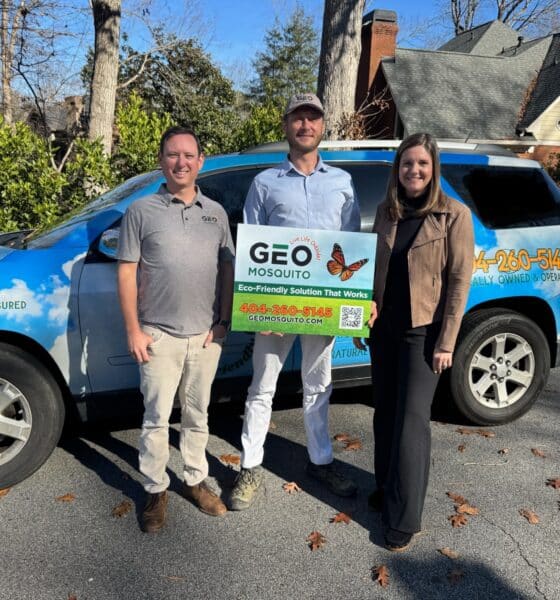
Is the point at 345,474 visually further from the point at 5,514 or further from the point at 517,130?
the point at 517,130

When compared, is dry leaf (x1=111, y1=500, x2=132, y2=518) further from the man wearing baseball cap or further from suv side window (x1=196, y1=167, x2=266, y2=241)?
suv side window (x1=196, y1=167, x2=266, y2=241)

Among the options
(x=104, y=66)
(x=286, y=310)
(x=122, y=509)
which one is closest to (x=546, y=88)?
(x=104, y=66)

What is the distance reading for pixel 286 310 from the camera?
2.63 metres

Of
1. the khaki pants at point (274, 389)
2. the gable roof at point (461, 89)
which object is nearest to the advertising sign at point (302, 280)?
the khaki pants at point (274, 389)

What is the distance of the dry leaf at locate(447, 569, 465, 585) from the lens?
234 cm

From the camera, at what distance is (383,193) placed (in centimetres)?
360

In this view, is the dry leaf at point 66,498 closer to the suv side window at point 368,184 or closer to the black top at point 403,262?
the black top at point 403,262

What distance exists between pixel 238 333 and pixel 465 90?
77.2 feet

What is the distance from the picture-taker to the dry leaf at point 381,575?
2324mm

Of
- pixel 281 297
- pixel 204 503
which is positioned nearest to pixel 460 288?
pixel 281 297

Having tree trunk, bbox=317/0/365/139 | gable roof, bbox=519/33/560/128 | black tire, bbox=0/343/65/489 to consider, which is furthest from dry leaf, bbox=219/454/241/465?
gable roof, bbox=519/33/560/128

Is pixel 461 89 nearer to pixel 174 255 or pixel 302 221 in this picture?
pixel 302 221

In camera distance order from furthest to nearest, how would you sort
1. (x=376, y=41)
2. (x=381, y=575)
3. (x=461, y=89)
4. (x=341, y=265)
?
(x=376, y=41) → (x=461, y=89) → (x=341, y=265) → (x=381, y=575)

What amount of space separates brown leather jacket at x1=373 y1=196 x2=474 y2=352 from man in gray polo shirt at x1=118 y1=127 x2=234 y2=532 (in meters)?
0.90
